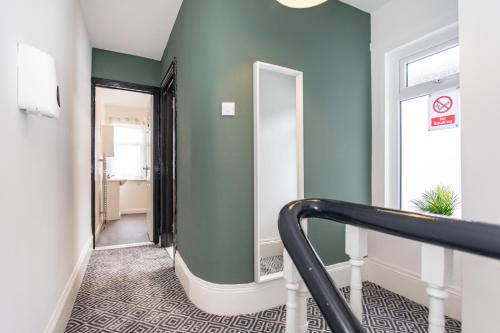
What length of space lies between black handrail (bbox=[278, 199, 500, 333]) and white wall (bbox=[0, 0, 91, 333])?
40.3 inches

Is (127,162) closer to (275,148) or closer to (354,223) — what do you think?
(275,148)

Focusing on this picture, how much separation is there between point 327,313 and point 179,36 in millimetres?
2714

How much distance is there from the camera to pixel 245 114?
75.9 inches

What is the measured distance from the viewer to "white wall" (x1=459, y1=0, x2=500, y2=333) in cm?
120

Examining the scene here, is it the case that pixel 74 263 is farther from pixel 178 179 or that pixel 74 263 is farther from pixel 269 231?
pixel 269 231

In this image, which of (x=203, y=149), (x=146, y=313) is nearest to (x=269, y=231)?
(x=203, y=149)

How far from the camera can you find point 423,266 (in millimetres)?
496

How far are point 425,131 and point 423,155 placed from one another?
207 mm

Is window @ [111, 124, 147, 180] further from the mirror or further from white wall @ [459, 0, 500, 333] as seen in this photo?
white wall @ [459, 0, 500, 333]

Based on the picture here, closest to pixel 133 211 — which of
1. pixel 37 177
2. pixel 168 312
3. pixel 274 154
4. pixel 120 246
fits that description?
pixel 120 246

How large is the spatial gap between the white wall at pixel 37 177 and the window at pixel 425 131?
268cm

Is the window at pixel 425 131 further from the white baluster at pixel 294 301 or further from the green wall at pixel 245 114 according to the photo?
the white baluster at pixel 294 301

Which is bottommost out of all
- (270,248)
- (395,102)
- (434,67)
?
(270,248)

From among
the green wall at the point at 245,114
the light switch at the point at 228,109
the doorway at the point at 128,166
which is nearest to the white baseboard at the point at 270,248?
the green wall at the point at 245,114
